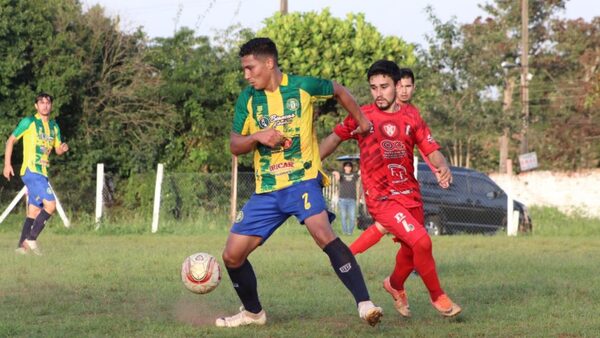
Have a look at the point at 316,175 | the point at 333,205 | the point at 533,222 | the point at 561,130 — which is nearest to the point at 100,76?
the point at 333,205

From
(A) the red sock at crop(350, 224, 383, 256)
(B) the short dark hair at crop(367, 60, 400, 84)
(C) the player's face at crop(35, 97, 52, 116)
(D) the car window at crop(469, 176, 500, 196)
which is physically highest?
(C) the player's face at crop(35, 97, 52, 116)

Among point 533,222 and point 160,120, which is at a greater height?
point 160,120

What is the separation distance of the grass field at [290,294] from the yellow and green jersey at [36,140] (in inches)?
51.7

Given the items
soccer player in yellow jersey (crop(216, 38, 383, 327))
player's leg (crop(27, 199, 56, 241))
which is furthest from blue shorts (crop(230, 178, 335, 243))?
player's leg (crop(27, 199, 56, 241))

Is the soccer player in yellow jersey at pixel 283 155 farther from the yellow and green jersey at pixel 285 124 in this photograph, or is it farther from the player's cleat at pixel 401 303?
the player's cleat at pixel 401 303

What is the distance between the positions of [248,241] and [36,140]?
815 cm

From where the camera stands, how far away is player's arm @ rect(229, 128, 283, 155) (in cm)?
700

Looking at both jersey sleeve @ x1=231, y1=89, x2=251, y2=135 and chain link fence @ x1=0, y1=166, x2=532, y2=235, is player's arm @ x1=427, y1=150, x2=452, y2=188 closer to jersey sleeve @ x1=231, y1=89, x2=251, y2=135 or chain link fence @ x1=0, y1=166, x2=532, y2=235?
jersey sleeve @ x1=231, y1=89, x2=251, y2=135

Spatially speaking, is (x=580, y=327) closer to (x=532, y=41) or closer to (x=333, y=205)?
(x=333, y=205)

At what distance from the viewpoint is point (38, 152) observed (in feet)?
49.2

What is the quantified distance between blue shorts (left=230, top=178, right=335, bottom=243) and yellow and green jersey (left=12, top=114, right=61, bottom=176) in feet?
26.3

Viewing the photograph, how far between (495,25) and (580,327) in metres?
47.5

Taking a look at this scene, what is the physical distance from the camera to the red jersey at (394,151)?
8.54m

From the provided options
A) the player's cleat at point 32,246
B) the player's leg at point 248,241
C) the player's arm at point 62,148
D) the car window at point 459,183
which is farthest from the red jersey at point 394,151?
the car window at point 459,183
